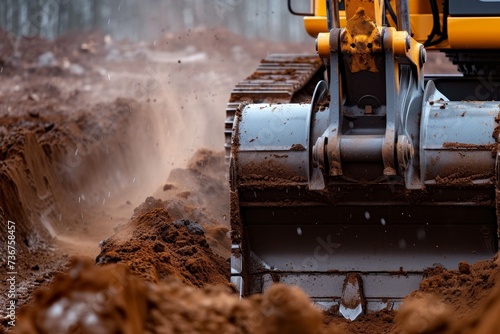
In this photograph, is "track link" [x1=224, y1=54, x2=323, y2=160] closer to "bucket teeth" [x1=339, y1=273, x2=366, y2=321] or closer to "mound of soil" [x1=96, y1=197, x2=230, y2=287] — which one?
"mound of soil" [x1=96, y1=197, x2=230, y2=287]

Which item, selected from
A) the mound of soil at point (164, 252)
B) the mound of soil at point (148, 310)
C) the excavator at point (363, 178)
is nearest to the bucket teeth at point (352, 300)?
the excavator at point (363, 178)

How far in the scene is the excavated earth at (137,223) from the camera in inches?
132

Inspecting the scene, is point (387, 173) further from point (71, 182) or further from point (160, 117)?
point (160, 117)

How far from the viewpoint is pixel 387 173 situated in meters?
5.63

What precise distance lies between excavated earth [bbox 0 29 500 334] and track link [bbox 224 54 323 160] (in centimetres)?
90

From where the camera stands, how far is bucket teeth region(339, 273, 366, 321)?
5.84m

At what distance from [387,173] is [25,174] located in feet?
14.0

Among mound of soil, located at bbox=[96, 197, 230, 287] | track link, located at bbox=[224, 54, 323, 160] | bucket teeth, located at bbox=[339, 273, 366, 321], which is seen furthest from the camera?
track link, located at bbox=[224, 54, 323, 160]

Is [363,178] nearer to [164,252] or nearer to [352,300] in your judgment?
[352,300]

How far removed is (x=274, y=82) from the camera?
8.48m

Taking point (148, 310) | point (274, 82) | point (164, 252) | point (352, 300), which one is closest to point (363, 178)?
point (352, 300)

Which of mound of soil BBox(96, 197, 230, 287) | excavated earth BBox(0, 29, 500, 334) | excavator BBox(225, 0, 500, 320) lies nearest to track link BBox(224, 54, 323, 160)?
excavated earth BBox(0, 29, 500, 334)

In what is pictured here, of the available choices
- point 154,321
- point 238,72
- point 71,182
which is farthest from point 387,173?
point 238,72

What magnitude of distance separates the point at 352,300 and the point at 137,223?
1702 millimetres
